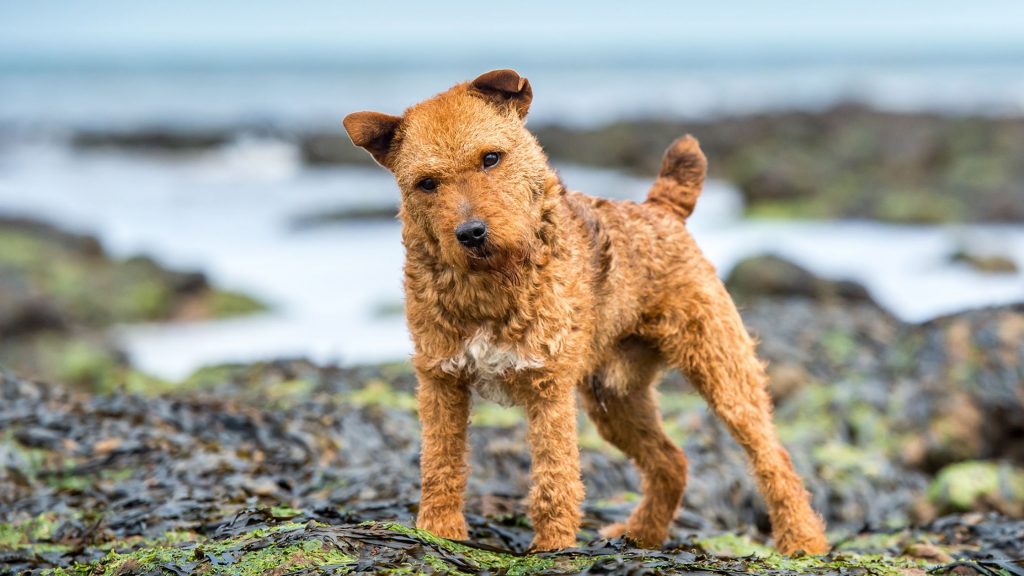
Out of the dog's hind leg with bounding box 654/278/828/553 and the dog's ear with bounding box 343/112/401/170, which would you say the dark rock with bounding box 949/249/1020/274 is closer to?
the dog's hind leg with bounding box 654/278/828/553

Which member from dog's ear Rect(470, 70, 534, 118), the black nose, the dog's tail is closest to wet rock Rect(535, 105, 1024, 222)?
the dog's tail

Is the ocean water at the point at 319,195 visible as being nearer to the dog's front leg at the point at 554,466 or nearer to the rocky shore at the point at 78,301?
the rocky shore at the point at 78,301

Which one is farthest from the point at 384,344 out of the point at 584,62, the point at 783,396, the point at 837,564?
the point at 584,62

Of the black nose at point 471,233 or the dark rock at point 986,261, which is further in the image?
the dark rock at point 986,261

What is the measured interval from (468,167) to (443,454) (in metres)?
1.43

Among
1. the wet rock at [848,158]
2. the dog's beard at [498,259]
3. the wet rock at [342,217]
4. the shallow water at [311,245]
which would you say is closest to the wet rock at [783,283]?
the shallow water at [311,245]

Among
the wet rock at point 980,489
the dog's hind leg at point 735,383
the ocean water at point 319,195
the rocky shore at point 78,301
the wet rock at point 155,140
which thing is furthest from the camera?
the wet rock at point 155,140

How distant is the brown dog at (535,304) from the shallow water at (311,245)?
19.5 ft

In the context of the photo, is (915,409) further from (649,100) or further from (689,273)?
(649,100)

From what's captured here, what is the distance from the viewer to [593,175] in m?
28.6

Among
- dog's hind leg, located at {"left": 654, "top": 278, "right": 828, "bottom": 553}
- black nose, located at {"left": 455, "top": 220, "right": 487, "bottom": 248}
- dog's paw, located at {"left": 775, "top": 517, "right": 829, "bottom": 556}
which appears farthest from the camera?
dog's paw, located at {"left": 775, "top": 517, "right": 829, "bottom": 556}

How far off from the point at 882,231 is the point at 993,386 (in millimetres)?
11466

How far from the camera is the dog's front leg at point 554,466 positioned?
16.4 feet

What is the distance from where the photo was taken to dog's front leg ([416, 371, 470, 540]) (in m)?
5.12
